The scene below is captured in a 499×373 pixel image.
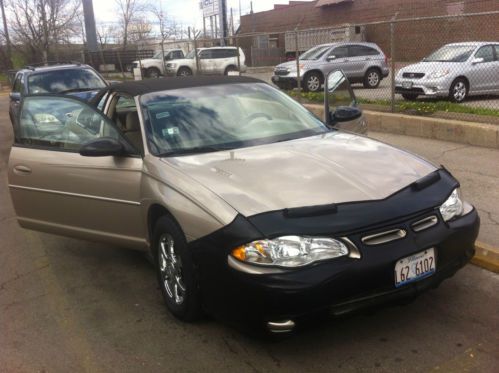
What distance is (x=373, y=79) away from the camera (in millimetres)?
18875

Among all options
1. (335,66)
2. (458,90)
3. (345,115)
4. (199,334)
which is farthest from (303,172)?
(335,66)

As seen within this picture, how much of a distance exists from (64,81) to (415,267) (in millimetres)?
10018

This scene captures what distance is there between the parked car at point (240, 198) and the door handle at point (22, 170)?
0.03 m

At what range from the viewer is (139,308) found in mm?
3902

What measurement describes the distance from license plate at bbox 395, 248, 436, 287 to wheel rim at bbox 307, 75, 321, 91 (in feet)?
48.9

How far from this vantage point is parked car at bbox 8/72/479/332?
2.85 m

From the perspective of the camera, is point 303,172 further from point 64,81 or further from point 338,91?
point 64,81

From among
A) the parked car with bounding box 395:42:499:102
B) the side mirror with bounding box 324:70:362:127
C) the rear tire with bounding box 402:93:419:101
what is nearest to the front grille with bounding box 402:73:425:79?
the parked car with bounding box 395:42:499:102

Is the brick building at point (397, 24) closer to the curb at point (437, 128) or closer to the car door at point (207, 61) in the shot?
the curb at point (437, 128)

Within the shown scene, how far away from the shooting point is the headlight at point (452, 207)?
3.26 m

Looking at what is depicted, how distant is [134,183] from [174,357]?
4.33 feet

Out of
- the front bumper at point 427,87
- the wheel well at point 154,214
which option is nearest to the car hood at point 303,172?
the wheel well at point 154,214

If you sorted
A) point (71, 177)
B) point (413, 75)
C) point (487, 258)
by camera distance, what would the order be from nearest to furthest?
point (487, 258) < point (71, 177) < point (413, 75)

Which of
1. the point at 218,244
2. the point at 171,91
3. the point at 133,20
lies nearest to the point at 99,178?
the point at 171,91
